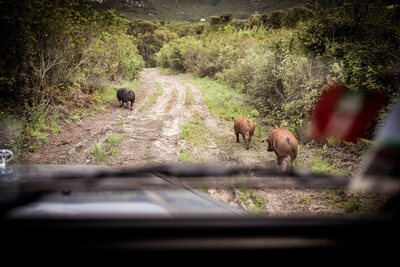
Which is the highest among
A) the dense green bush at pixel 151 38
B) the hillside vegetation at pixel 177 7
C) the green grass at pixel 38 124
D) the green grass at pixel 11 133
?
the hillside vegetation at pixel 177 7

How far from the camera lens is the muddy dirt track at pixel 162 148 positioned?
638 centimetres

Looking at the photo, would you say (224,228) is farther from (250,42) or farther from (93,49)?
(250,42)

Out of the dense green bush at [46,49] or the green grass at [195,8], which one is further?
the dense green bush at [46,49]

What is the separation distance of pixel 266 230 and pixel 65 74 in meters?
14.1

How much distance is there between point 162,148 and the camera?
9539mm

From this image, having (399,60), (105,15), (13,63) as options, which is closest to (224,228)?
(399,60)

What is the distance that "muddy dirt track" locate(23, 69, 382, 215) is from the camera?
638 centimetres

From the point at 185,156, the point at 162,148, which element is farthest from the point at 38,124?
the point at 185,156

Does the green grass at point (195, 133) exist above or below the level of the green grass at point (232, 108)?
above

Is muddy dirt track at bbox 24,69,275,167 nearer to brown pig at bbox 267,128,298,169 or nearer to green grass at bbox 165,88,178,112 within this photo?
green grass at bbox 165,88,178,112

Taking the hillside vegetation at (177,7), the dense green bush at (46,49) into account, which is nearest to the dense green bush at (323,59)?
the hillside vegetation at (177,7)

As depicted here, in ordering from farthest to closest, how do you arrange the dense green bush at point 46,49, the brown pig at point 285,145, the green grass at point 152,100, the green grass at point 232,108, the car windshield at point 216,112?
the green grass at point 152,100
the green grass at point 232,108
the dense green bush at point 46,49
the brown pig at point 285,145
the car windshield at point 216,112

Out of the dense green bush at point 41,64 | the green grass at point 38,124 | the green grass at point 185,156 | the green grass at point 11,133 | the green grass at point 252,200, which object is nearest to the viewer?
the green grass at point 252,200

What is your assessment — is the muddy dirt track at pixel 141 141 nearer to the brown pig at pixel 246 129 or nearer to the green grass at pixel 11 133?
the brown pig at pixel 246 129
